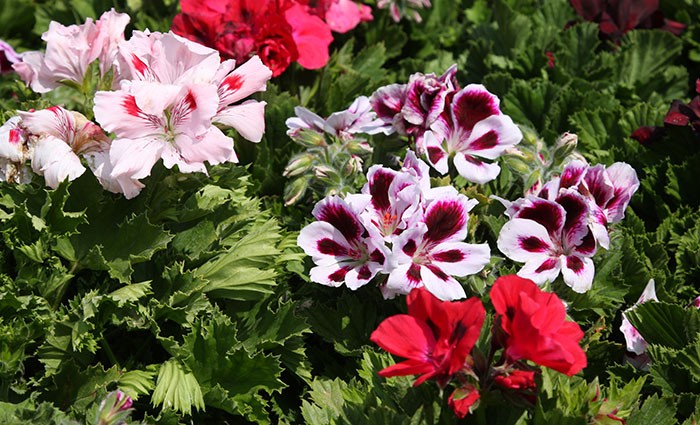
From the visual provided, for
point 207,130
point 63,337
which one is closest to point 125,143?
point 207,130

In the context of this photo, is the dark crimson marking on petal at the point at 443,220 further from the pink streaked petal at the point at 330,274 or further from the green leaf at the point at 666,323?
the green leaf at the point at 666,323

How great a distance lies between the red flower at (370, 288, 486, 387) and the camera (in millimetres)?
1360

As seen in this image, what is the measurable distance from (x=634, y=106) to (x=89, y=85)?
5.57ft

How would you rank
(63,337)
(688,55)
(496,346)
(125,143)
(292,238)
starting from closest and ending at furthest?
(496,346)
(125,143)
(63,337)
(292,238)
(688,55)

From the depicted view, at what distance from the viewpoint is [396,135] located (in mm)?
2221

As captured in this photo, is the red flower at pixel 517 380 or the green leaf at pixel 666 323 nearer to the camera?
the red flower at pixel 517 380

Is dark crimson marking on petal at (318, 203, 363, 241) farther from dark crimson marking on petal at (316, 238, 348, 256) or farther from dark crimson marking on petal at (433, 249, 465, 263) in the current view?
dark crimson marking on petal at (433, 249, 465, 263)

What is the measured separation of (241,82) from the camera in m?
1.84

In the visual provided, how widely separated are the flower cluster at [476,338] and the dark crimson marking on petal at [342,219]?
0.45 metres

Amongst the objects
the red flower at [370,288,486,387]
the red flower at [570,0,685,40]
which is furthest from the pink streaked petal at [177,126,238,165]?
the red flower at [570,0,685,40]

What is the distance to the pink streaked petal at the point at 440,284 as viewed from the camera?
1.75 meters

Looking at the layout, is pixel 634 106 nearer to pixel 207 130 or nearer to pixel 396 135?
pixel 396 135

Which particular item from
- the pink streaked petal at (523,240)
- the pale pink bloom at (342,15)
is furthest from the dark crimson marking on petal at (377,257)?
the pale pink bloom at (342,15)

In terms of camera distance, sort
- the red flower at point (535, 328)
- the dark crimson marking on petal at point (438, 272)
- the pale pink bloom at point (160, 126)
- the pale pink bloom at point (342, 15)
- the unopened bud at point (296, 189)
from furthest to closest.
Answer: the pale pink bloom at point (342, 15) → the unopened bud at point (296, 189) → the dark crimson marking on petal at point (438, 272) → the pale pink bloom at point (160, 126) → the red flower at point (535, 328)
